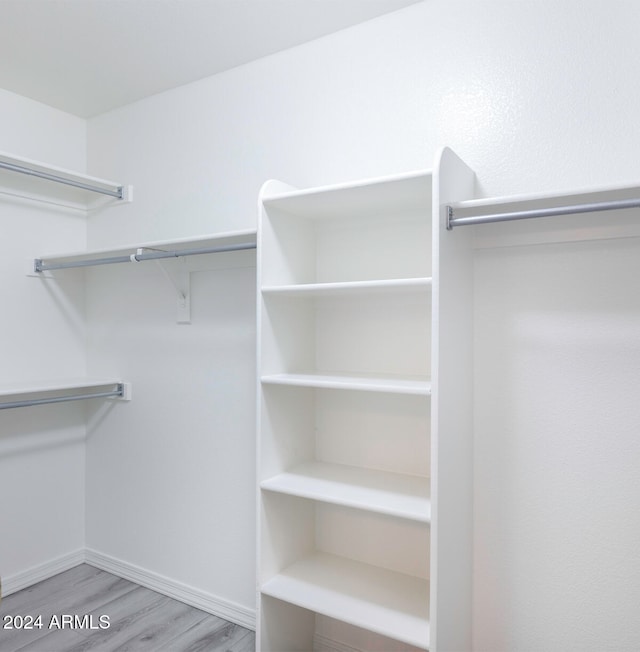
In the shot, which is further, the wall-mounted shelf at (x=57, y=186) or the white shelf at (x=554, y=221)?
the wall-mounted shelf at (x=57, y=186)

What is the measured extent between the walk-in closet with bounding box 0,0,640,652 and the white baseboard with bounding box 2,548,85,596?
0.05 feet

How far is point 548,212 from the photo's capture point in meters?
1.28

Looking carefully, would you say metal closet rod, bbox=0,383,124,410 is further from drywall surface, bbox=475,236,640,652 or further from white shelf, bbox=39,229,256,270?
drywall surface, bbox=475,236,640,652

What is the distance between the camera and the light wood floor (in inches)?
76.4

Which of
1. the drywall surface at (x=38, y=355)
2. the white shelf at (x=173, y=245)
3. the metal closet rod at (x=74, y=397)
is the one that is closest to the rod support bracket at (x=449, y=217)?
the white shelf at (x=173, y=245)

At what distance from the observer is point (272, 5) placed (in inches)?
68.6

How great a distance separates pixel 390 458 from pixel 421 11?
5.18 ft

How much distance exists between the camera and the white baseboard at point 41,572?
90.8 inches

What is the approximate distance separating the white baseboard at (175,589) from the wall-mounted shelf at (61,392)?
85 centimetres

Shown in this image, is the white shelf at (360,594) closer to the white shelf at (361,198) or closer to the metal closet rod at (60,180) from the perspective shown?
the white shelf at (361,198)

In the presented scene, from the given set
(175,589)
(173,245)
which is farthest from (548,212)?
(175,589)

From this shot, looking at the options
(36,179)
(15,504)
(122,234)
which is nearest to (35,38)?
(36,179)

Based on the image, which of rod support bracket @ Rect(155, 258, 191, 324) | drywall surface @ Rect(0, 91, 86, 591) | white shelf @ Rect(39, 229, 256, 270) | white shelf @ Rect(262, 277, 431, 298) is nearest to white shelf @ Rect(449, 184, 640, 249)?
white shelf @ Rect(262, 277, 431, 298)

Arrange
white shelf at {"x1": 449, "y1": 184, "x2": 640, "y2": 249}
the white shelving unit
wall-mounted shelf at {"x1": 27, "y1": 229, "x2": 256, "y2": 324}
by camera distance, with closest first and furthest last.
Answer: white shelf at {"x1": 449, "y1": 184, "x2": 640, "y2": 249}, the white shelving unit, wall-mounted shelf at {"x1": 27, "y1": 229, "x2": 256, "y2": 324}
